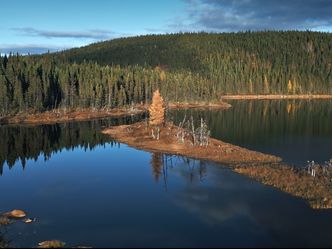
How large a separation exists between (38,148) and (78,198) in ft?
134

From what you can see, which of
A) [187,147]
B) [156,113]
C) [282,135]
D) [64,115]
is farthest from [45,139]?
[282,135]

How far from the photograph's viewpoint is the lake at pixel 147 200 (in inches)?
1668

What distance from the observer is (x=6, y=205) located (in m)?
52.6

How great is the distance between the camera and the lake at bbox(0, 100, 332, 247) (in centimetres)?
4238

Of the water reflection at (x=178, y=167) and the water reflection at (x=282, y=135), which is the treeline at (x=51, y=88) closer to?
the water reflection at (x=282, y=135)

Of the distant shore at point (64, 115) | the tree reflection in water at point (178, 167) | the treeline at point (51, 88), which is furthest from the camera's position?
the treeline at point (51, 88)

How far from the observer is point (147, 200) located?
54.4 meters

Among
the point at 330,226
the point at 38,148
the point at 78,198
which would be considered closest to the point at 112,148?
the point at 38,148

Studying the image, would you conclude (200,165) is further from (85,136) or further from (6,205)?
(85,136)

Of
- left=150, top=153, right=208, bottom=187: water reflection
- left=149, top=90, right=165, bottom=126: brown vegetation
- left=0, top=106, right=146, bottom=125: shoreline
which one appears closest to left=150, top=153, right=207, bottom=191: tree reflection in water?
left=150, top=153, right=208, bottom=187: water reflection

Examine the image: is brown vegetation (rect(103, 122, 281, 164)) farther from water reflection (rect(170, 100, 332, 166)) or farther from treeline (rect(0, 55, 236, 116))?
treeline (rect(0, 55, 236, 116))

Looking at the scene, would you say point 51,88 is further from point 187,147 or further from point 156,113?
point 187,147

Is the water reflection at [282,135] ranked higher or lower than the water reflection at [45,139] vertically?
higher

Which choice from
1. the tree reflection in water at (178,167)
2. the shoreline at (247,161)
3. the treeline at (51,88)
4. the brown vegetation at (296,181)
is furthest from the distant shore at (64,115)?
the brown vegetation at (296,181)
